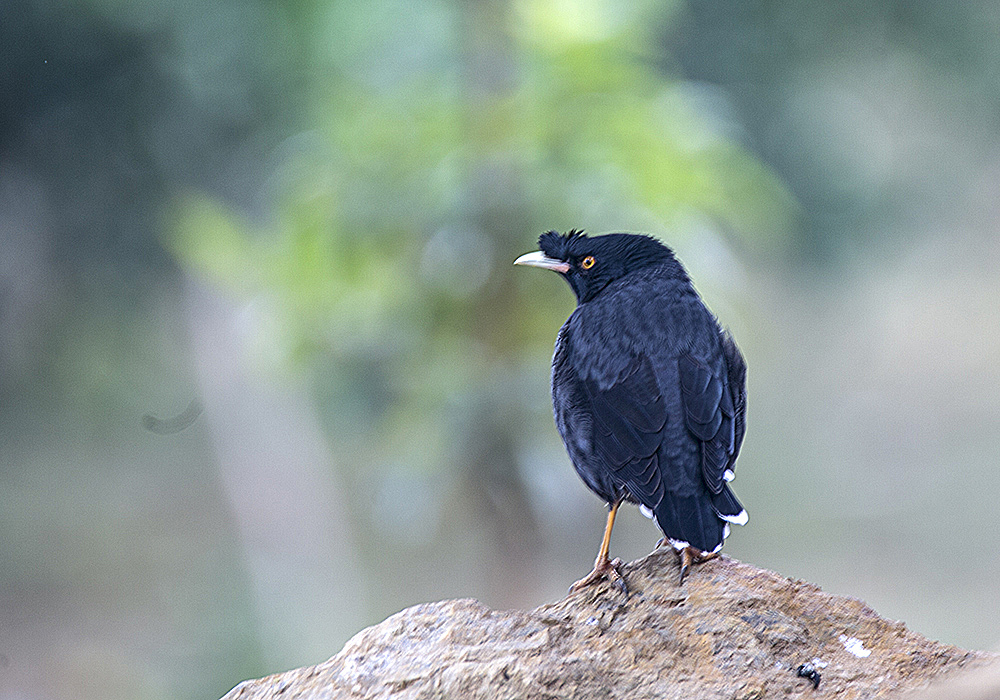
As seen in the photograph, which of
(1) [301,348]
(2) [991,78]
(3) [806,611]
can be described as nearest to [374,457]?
(1) [301,348]

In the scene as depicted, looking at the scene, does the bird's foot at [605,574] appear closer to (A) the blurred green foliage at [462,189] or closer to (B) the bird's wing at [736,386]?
(B) the bird's wing at [736,386]

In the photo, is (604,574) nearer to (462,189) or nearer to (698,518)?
(698,518)

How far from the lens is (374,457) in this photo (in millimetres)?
8359

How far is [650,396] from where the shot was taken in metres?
3.53

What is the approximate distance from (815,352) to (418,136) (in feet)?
18.2

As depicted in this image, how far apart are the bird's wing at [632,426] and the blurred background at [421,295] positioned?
2.78 m

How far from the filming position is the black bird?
11.1ft

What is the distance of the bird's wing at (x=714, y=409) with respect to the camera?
3.43 metres

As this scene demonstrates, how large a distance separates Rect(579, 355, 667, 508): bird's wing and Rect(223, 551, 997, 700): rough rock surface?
0.31 meters

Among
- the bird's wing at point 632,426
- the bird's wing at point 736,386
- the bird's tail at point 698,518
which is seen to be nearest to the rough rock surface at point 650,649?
the bird's tail at point 698,518

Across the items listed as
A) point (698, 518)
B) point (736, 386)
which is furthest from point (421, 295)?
point (698, 518)

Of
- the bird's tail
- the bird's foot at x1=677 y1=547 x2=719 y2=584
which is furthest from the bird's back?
the bird's foot at x1=677 y1=547 x2=719 y2=584

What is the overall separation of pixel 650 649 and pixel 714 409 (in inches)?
33.5

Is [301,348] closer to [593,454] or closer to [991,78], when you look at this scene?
[593,454]
